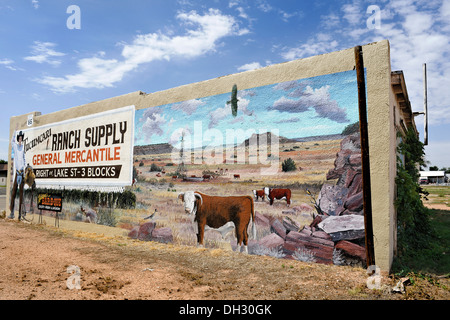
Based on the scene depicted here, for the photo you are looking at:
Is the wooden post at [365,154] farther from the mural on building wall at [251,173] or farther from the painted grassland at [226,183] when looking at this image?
the painted grassland at [226,183]

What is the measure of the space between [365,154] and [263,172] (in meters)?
2.88

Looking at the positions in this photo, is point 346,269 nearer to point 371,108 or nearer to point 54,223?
point 371,108

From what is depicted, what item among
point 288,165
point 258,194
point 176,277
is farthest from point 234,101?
point 176,277

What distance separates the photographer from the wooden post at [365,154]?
7238mm

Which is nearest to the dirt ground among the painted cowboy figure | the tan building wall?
the tan building wall

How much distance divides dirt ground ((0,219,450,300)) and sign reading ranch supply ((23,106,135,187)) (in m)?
3.74

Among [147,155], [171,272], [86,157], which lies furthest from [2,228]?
[171,272]

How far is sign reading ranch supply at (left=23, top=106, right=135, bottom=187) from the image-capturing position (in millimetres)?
12867

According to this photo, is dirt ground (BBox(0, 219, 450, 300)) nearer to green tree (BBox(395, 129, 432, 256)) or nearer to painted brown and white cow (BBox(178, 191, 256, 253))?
painted brown and white cow (BBox(178, 191, 256, 253))

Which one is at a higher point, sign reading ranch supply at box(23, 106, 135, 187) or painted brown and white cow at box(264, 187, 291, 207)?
sign reading ranch supply at box(23, 106, 135, 187)

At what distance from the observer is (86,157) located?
47.4 ft

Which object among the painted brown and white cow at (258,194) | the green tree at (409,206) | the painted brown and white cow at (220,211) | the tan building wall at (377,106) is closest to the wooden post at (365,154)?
the tan building wall at (377,106)

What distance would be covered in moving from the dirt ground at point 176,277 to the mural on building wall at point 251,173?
68cm

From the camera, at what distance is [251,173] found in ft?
30.5
